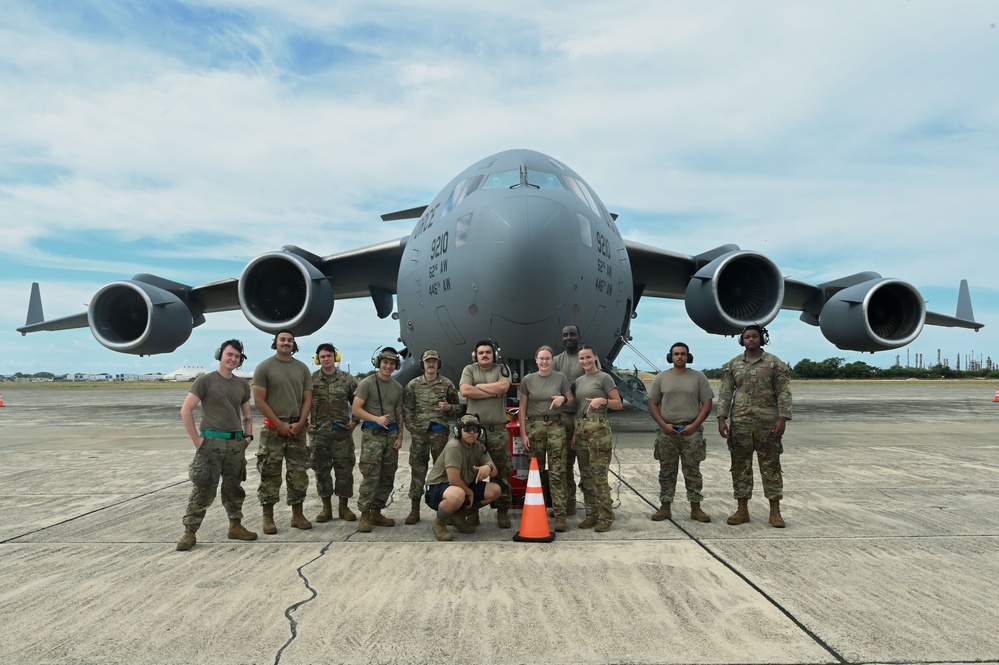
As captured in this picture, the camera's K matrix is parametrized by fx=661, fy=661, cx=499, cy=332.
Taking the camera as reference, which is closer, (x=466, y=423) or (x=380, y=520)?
(x=466, y=423)

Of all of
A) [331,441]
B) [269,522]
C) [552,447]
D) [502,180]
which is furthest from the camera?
[502,180]

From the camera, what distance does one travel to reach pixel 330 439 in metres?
5.26

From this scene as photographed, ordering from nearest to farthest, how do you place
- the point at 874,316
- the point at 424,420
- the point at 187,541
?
the point at 187,541
the point at 424,420
the point at 874,316

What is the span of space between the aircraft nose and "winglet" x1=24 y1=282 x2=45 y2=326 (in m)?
16.2

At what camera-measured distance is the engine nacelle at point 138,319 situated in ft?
42.9

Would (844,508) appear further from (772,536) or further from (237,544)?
(237,544)

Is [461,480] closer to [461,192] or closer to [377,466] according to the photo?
[377,466]

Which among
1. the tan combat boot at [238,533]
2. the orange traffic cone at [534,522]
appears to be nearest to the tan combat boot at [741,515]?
the orange traffic cone at [534,522]

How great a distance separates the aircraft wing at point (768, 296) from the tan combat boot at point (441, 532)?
8.11 meters

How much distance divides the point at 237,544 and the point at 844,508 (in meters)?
4.68

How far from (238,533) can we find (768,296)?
10033 millimetres

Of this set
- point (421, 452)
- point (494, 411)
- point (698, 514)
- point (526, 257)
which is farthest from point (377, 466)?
point (526, 257)

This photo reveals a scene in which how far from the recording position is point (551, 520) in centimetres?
508

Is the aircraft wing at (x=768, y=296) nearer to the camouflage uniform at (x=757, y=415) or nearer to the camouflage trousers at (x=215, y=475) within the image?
the camouflage uniform at (x=757, y=415)
